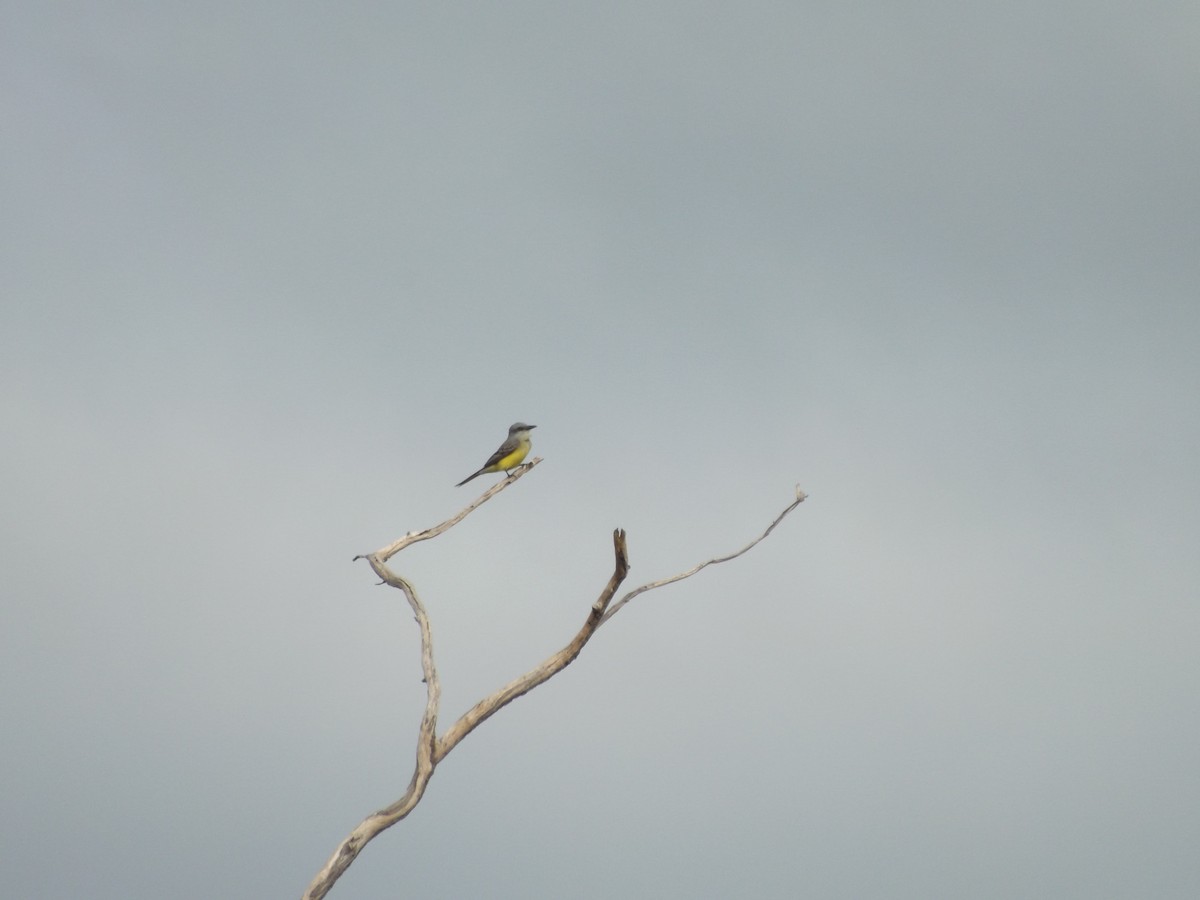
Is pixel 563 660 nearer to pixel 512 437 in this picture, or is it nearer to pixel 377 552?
pixel 377 552

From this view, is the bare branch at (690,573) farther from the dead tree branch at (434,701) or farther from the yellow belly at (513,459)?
the yellow belly at (513,459)

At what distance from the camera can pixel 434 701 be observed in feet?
61.6

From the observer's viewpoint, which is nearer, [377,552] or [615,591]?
[615,591]

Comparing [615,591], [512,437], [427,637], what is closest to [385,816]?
[427,637]

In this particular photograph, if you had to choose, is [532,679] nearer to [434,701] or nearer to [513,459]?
[434,701]

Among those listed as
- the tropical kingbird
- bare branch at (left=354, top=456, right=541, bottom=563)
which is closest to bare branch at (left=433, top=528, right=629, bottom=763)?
bare branch at (left=354, top=456, right=541, bottom=563)

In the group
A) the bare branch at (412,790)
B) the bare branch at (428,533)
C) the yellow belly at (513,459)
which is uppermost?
the yellow belly at (513,459)

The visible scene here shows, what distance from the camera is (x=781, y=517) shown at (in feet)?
67.7

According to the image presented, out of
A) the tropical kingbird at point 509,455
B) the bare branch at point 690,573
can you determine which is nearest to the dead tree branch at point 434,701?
the bare branch at point 690,573

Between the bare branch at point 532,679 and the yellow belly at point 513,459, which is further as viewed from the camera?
the yellow belly at point 513,459

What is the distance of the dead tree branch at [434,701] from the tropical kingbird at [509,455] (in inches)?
230

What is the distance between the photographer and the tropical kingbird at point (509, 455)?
26.2 metres

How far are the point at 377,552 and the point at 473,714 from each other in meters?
3.19

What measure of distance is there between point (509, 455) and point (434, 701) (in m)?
8.21
